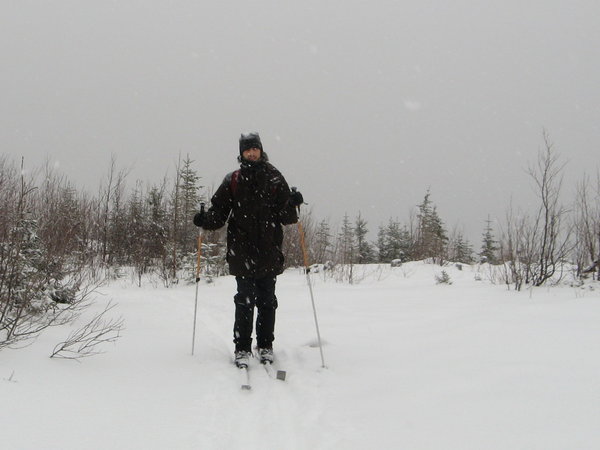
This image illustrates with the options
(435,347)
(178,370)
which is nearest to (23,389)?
(178,370)

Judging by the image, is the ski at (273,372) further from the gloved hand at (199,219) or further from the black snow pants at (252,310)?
the gloved hand at (199,219)

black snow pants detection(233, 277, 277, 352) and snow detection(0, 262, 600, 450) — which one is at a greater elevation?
black snow pants detection(233, 277, 277, 352)

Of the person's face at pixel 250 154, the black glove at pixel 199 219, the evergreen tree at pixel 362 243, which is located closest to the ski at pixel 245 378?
the black glove at pixel 199 219

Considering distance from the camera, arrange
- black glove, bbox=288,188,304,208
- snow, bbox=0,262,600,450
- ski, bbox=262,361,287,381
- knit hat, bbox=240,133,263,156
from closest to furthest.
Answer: snow, bbox=0,262,600,450
ski, bbox=262,361,287,381
knit hat, bbox=240,133,263,156
black glove, bbox=288,188,304,208

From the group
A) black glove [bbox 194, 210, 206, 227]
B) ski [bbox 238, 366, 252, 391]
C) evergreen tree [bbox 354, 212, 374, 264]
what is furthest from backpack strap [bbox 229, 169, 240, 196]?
evergreen tree [bbox 354, 212, 374, 264]

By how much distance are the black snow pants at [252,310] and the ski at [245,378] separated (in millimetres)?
248

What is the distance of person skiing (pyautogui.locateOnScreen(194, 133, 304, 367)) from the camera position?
11.8 feet

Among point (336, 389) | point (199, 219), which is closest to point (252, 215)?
point (199, 219)

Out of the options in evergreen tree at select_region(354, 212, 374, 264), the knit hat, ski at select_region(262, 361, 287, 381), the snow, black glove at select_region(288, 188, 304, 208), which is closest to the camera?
the snow

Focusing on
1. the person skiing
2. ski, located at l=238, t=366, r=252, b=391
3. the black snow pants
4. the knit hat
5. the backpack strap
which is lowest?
ski, located at l=238, t=366, r=252, b=391

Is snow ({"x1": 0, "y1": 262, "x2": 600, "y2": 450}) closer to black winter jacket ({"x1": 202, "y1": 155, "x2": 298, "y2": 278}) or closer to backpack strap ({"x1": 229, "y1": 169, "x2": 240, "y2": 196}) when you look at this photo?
black winter jacket ({"x1": 202, "y1": 155, "x2": 298, "y2": 278})

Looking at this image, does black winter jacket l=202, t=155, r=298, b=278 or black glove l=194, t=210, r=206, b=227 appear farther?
black glove l=194, t=210, r=206, b=227

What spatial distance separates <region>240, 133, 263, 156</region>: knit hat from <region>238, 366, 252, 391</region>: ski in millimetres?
1902

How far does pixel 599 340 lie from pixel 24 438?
12.9ft
